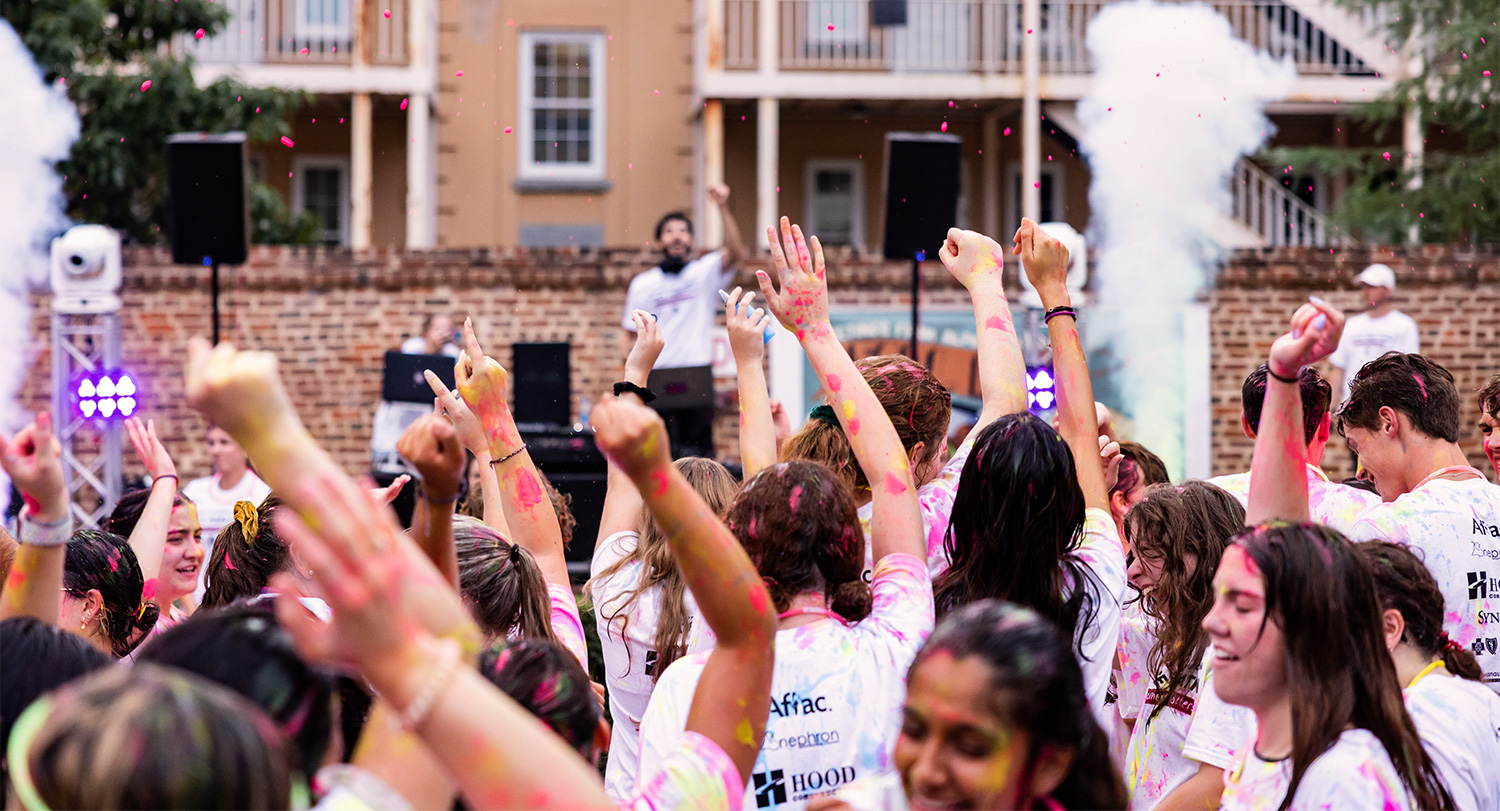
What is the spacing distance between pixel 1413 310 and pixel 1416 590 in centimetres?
939

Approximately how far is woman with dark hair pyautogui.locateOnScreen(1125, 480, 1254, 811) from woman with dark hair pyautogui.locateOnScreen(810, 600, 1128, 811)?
4.05 feet

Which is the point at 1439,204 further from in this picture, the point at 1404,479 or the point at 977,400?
the point at 1404,479

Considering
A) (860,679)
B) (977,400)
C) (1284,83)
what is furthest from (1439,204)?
(860,679)

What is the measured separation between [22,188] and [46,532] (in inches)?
391

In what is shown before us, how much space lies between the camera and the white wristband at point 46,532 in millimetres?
1978

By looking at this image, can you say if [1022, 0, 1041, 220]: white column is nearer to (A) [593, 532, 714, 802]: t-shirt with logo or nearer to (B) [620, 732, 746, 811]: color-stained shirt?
(A) [593, 532, 714, 802]: t-shirt with logo

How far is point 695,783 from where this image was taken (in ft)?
5.31

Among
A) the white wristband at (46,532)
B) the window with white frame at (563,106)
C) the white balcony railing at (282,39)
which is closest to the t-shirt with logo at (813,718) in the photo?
the white wristband at (46,532)

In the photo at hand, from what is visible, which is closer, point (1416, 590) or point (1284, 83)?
point (1416, 590)

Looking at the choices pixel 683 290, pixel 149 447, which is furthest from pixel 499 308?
pixel 149 447

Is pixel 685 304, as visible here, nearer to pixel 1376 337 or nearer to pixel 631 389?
pixel 1376 337

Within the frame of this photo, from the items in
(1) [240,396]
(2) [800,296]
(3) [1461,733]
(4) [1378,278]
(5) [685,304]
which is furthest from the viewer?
(4) [1378,278]

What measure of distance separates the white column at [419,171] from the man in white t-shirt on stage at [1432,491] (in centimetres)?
1222

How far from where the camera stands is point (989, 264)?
294cm
